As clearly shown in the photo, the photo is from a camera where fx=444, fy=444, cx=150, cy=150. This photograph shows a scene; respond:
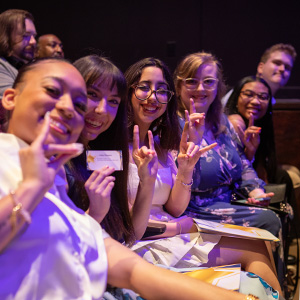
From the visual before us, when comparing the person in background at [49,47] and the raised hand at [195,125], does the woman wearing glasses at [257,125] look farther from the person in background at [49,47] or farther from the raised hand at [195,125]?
the person in background at [49,47]

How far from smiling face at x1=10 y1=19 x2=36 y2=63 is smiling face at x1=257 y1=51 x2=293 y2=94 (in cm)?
215

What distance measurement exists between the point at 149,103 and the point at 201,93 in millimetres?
619

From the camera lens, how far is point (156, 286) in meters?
1.11

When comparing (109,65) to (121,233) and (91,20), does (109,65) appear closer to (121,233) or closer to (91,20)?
(121,233)

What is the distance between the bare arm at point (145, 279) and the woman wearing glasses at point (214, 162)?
3.86 feet

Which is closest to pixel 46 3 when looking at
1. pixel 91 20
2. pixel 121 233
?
pixel 91 20

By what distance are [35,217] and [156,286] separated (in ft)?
1.18

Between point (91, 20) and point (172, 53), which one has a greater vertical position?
point (91, 20)

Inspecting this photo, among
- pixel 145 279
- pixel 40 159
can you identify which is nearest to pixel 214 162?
pixel 145 279

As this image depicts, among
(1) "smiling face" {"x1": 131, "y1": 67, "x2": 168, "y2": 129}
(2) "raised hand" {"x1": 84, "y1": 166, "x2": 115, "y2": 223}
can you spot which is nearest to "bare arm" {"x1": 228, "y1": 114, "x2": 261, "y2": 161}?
(1) "smiling face" {"x1": 131, "y1": 67, "x2": 168, "y2": 129}

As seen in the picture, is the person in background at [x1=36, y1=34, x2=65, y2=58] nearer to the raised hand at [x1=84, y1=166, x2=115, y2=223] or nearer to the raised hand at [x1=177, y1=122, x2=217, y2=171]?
the raised hand at [x1=177, y1=122, x2=217, y2=171]

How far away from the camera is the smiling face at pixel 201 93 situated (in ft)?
8.42

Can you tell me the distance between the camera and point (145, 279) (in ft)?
3.64

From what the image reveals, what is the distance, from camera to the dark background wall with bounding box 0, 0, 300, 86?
503cm
